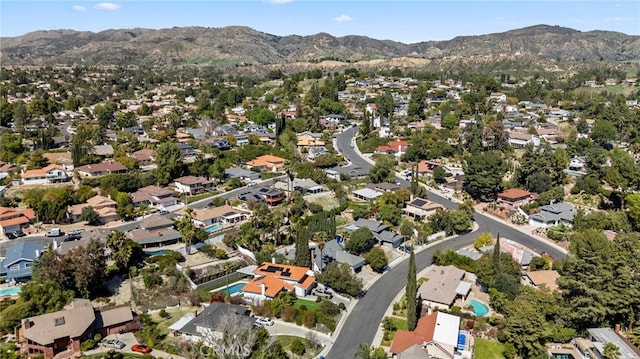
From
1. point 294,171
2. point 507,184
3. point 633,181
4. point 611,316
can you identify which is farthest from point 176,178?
point 633,181

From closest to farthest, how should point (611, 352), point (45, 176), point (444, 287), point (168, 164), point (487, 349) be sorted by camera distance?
point (611, 352) < point (487, 349) < point (444, 287) < point (45, 176) < point (168, 164)

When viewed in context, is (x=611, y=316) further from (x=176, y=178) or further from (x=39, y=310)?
(x=176, y=178)

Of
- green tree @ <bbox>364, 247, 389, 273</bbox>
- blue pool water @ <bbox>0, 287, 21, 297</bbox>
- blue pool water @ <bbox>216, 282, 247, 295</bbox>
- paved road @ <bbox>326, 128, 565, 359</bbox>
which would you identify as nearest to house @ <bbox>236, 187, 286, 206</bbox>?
blue pool water @ <bbox>216, 282, 247, 295</bbox>

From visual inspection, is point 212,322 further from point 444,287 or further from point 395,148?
point 395,148

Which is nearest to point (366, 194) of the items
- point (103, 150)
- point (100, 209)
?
point (100, 209)

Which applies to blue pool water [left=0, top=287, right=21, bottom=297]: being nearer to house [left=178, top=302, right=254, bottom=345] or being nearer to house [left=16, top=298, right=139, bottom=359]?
house [left=16, top=298, right=139, bottom=359]

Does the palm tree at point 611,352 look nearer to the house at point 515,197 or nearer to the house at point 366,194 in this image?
the house at point 515,197
